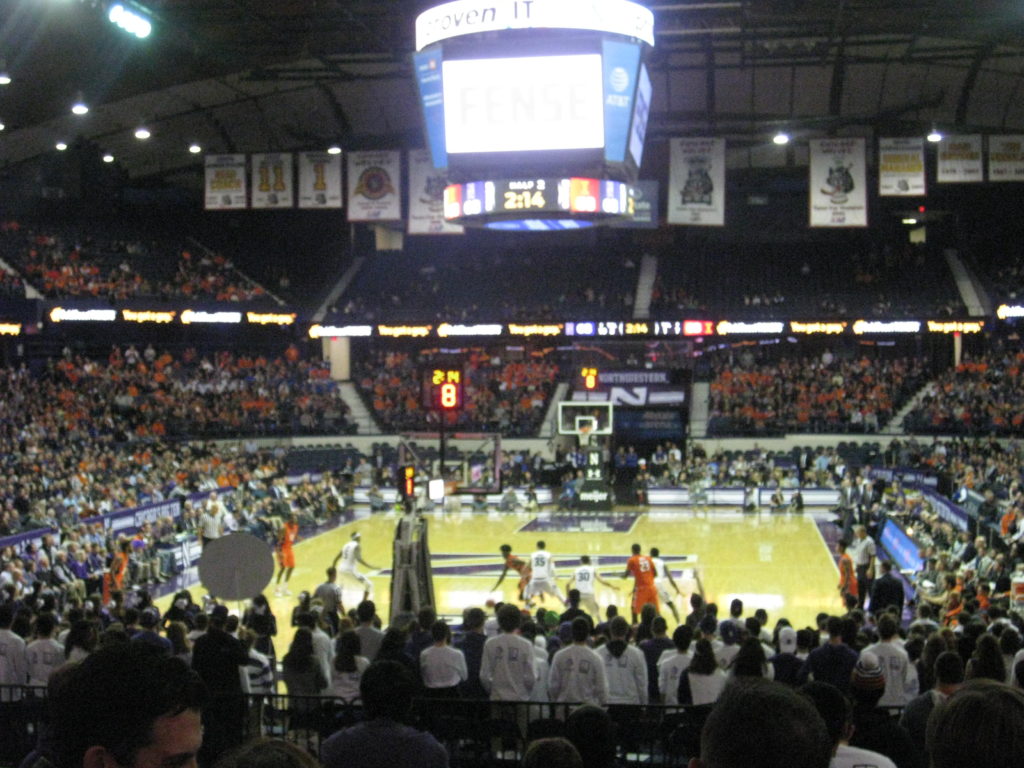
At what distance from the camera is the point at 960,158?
102 ft

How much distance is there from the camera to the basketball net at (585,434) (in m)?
36.2

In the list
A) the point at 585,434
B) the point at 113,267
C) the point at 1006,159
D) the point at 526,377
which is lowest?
the point at 585,434

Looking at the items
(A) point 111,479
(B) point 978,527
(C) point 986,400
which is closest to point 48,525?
(A) point 111,479

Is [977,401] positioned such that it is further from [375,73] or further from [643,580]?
[643,580]

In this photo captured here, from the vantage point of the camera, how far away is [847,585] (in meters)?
19.6

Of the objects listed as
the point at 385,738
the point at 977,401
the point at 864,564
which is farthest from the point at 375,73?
the point at 385,738

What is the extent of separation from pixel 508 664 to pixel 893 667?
3.26m

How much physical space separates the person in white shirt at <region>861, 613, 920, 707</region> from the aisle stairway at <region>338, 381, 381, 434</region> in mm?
35307

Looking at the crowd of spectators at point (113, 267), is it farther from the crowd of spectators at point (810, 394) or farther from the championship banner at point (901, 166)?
the championship banner at point (901, 166)

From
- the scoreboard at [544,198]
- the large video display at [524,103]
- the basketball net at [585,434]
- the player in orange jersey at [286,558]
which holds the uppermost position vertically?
the large video display at [524,103]

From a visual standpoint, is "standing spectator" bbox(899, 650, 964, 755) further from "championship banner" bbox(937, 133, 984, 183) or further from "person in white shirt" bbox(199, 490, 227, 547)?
"championship banner" bbox(937, 133, 984, 183)

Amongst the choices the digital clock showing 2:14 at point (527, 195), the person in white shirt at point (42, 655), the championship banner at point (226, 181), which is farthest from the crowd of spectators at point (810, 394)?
the person in white shirt at point (42, 655)

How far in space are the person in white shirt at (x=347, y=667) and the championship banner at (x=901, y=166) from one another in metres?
24.9

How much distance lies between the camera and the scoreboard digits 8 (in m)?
18.0
